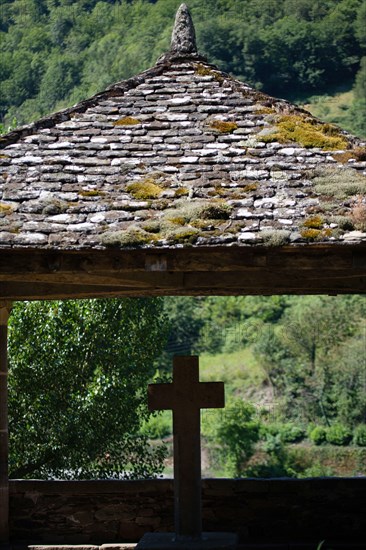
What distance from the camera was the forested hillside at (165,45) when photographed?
62.6 metres

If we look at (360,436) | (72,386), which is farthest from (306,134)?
(360,436)

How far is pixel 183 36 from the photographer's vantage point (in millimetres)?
8695

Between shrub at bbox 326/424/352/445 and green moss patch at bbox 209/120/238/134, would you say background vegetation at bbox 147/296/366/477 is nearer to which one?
shrub at bbox 326/424/352/445

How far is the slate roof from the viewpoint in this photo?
267 inches

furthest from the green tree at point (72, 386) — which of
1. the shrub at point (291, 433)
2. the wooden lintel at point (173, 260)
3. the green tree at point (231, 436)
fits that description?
the shrub at point (291, 433)

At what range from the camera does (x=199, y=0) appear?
8019cm

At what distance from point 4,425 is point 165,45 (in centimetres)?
5976

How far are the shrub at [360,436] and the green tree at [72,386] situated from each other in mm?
25426

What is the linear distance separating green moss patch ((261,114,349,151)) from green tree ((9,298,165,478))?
11267 millimetres

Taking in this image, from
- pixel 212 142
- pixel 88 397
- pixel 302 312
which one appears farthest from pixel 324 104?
pixel 212 142

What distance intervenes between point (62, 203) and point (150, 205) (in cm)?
57

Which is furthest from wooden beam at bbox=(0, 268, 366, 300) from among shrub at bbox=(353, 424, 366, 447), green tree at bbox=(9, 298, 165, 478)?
shrub at bbox=(353, 424, 366, 447)

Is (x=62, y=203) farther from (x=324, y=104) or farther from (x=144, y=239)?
(x=324, y=104)

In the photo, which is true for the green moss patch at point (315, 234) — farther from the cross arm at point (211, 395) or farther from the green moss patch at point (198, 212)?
the cross arm at point (211, 395)
